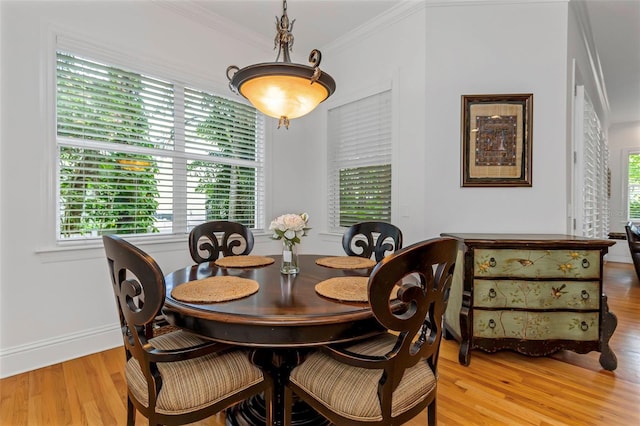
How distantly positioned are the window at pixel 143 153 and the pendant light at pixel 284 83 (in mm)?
1288

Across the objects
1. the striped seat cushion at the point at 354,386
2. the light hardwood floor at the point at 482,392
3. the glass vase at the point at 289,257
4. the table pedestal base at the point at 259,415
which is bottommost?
the light hardwood floor at the point at 482,392

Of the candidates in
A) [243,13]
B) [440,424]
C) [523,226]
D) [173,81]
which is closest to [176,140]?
[173,81]

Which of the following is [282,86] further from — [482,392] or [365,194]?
[482,392]

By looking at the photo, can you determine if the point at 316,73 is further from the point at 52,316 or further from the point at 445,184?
the point at 52,316

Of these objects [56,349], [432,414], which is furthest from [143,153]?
[432,414]

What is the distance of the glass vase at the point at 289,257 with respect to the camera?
1685mm

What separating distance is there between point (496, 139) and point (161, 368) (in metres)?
2.83

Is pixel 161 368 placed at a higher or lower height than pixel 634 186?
lower

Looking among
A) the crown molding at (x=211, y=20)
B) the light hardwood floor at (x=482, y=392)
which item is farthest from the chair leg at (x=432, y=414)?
the crown molding at (x=211, y=20)

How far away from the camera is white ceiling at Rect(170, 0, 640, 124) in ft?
9.34

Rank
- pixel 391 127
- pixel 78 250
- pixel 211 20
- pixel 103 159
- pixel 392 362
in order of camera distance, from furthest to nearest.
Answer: pixel 391 127 → pixel 211 20 → pixel 103 159 → pixel 78 250 → pixel 392 362

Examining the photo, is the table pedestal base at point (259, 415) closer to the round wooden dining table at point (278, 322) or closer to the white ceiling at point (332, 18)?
the round wooden dining table at point (278, 322)

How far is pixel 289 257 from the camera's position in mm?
1706

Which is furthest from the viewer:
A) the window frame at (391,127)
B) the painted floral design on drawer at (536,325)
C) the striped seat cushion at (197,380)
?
the window frame at (391,127)
